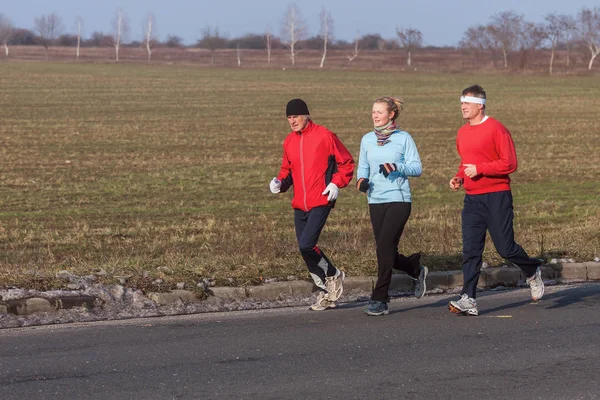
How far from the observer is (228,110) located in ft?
146

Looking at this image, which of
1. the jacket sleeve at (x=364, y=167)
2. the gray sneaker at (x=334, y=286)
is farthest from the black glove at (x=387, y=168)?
the gray sneaker at (x=334, y=286)

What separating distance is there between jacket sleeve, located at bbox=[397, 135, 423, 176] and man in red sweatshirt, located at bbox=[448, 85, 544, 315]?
319 mm

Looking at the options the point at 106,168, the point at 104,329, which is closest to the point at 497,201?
the point at 104,329

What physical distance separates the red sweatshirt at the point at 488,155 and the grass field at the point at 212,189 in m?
2.07

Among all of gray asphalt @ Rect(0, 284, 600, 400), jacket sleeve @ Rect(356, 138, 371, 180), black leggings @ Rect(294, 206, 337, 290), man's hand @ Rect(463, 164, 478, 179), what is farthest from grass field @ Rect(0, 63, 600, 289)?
man's hand @ Rect(463, 164, 478, 179)

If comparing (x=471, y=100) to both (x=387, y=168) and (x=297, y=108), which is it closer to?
(x=387, y=168)

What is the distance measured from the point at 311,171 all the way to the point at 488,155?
1437 millimetres

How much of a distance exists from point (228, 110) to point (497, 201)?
1442 inches

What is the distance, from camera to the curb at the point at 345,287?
Result: 28.1 ft

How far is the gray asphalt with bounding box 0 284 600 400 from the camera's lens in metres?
6.00

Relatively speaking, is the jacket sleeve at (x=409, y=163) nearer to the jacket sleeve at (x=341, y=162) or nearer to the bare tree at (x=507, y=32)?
the jacket sleeve at (x=341, y=162)

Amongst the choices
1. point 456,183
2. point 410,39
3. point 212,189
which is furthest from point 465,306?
point 410,39

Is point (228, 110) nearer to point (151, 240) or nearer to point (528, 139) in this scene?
point (528, 139)

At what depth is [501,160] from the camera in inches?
325
